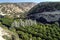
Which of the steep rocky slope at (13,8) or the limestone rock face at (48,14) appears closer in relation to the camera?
the limestone rock face at (48,14)

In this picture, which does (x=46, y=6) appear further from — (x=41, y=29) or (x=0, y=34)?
(x=0, y=34)

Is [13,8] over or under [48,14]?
under

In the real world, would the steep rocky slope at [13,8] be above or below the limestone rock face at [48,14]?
below

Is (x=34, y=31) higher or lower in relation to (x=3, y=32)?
lower

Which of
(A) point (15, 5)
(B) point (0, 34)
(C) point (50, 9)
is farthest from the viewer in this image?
(A) point (15, 5)

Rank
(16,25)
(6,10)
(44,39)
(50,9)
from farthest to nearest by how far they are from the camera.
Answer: (6,10) → (50,9) → (16,25) → (44,39)

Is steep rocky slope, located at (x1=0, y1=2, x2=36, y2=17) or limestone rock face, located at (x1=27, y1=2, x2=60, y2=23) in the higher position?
limestone rock face, located at (x1=27, y1=2, x2=60, y2=23)

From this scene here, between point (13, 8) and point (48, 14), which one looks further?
point (13, 8)

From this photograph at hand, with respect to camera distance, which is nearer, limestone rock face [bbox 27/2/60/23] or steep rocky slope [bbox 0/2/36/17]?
limestone rock face [bbox 27/2/60/23]

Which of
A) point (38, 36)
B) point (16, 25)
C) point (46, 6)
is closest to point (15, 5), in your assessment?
point (46, 6)

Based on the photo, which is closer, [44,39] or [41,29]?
[44,39]

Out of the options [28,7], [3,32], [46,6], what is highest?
[3,32]
